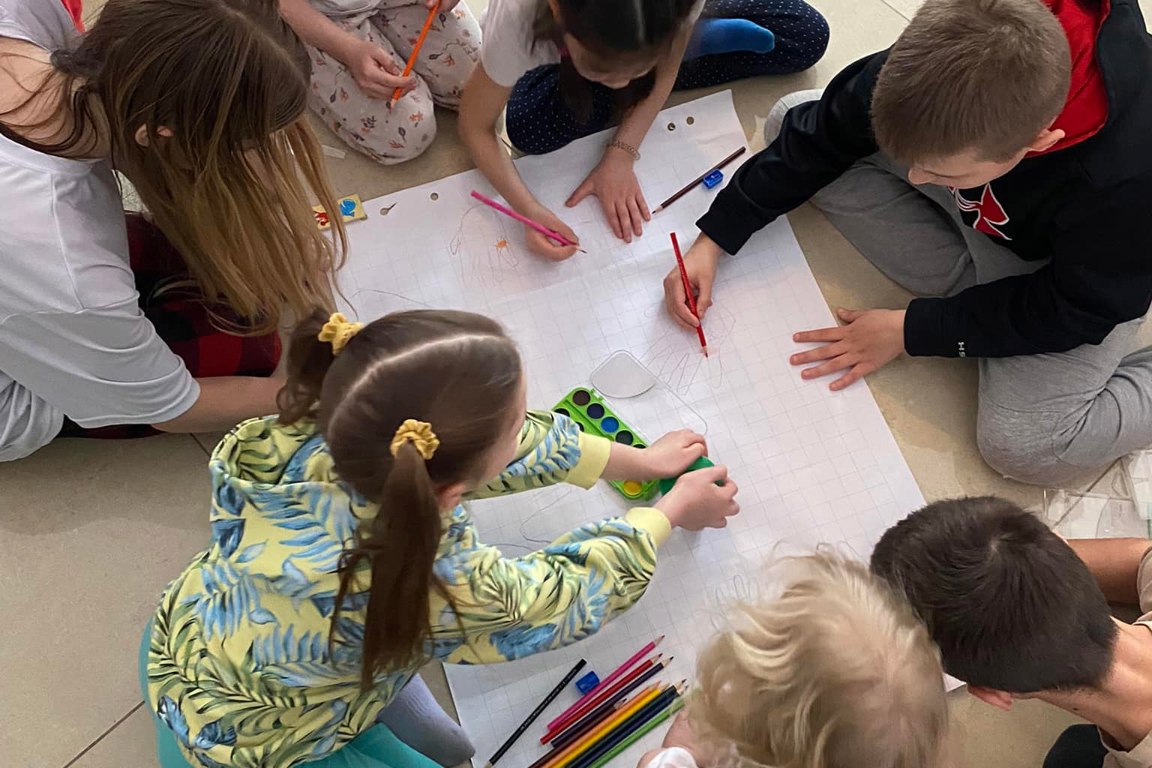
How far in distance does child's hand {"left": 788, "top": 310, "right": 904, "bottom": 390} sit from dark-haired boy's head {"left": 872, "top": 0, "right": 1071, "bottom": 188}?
260 millimetres

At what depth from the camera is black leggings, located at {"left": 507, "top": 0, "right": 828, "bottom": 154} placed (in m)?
1.18

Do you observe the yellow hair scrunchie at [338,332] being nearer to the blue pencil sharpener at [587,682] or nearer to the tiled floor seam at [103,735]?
the blue pencil sharpener at [587,682]

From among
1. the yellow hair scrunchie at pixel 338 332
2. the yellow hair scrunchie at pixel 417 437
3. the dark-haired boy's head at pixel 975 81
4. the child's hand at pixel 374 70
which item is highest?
the dark-haired boy's head at pixel 975 81

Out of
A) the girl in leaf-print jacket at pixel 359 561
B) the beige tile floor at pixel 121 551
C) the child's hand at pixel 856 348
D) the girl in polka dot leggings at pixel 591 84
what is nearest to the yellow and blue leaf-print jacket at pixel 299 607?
the girl in leaf-print jacket at pixel 359 561

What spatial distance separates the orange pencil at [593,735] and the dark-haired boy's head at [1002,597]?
302 mm

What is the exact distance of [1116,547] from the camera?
1.00 meters

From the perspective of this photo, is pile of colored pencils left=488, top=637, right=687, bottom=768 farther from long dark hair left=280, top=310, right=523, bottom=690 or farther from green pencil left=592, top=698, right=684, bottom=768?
long dark hair left=280, top=310, right=523, bottom=690

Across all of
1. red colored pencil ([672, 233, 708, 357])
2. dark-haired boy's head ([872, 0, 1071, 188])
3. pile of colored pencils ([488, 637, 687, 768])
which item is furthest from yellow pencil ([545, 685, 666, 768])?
dark-haired boy's head ([872, 0, 1071, 188])

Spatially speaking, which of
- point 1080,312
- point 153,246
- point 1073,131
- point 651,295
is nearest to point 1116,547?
point 1080,312

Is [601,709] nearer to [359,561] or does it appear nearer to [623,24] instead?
[359,561]

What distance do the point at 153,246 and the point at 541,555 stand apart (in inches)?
22.4

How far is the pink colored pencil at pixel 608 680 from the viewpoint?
97 cm

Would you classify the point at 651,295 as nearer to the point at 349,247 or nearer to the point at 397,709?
the point at 349,247

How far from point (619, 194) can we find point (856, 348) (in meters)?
0.34
